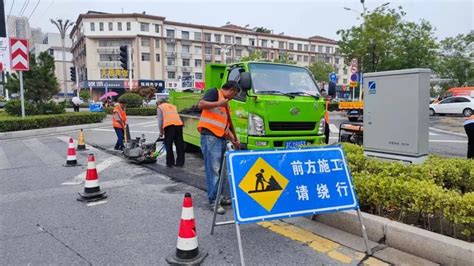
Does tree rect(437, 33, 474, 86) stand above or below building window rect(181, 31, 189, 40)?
below

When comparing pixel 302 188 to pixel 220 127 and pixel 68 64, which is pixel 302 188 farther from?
pixel 68 64

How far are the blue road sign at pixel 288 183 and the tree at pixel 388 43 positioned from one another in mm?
23176

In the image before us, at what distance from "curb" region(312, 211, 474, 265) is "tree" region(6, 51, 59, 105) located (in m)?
16.8

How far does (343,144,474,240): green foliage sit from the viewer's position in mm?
3459

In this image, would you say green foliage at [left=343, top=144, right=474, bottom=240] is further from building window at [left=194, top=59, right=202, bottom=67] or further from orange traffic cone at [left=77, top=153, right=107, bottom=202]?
building window at [left=194, top=59, right=202, bottom=67]

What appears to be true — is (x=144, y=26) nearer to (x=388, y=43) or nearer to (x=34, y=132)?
(x=388, y=43)

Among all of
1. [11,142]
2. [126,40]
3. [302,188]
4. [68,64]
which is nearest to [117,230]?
[302,188]

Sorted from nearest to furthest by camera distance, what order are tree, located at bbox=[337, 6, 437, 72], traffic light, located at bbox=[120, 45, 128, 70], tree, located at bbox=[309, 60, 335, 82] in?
traffic light, located at bbox=[120, 45, 128, 70] < tree, located at bbox=[337, 6, 437, 72] < tree, located at bbox=[309, 60, 335, 82]

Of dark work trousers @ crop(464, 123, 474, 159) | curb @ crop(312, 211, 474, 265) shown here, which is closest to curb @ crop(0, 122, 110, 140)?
curb @ crop(312, 211, 474, 265)

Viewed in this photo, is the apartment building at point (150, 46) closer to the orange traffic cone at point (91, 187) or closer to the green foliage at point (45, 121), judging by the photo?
the green foliage at point (45, 121)

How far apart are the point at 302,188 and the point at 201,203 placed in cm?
216

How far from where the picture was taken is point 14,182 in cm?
681

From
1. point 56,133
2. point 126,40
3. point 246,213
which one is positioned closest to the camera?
point 246,213

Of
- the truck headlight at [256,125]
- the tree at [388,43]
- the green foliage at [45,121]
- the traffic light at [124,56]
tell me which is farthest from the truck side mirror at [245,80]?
the tree at [388,43]
